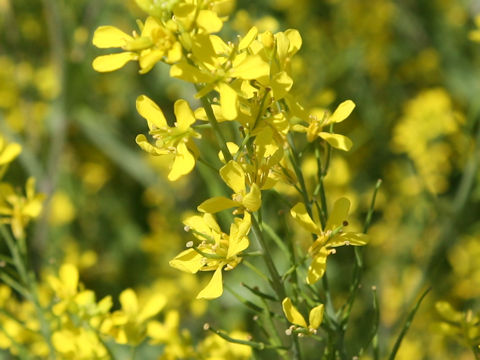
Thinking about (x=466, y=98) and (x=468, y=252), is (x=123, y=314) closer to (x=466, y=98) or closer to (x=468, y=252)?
(x=468, y=252)

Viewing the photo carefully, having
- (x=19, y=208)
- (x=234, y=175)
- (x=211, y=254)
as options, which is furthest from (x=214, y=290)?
(x=19, y=208)

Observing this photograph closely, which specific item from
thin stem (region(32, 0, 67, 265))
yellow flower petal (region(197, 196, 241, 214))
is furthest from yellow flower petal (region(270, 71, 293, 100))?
thin stem (region(32, 0, 67, 265))

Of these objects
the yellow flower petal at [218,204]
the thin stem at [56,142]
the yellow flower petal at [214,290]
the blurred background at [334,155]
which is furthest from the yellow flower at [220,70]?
the thin stem at [56,142]

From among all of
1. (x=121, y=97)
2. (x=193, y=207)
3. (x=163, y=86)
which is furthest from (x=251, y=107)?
(x=121, y=97)

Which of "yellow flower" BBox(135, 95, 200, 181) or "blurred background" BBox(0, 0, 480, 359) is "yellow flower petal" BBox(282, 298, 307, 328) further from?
"blurred background" BBox(0, 0, 480, 359)

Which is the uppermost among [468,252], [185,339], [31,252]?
[185,339]
